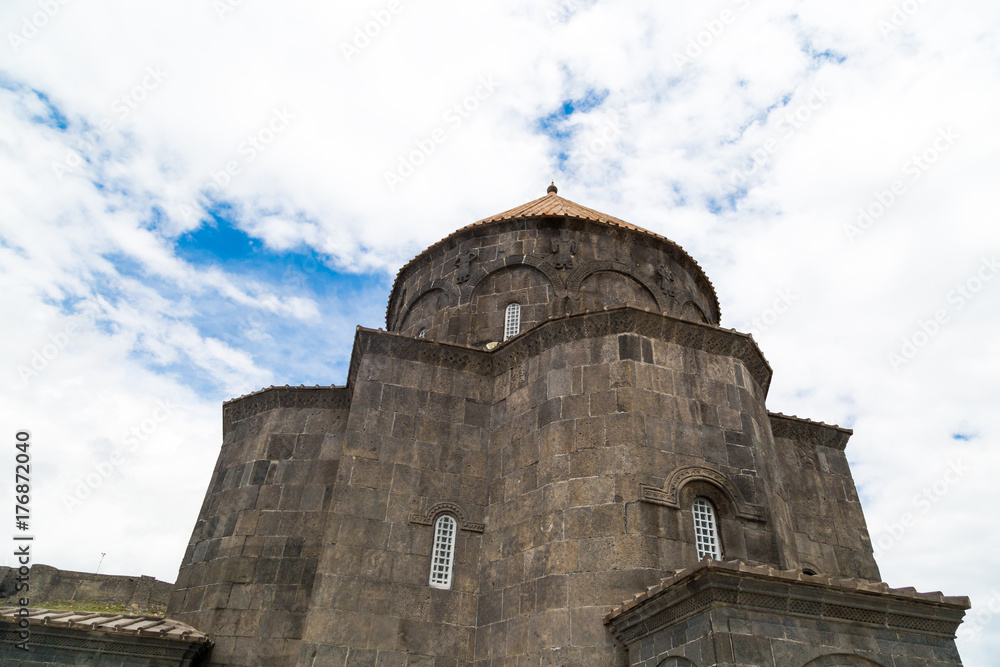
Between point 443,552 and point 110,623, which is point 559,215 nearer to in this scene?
point 443,552

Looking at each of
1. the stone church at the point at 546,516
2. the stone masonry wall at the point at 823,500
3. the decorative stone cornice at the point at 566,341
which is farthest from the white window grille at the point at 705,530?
the stone masonry wall at the point at 823,500

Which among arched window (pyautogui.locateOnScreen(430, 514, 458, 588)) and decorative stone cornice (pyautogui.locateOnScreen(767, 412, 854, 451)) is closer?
arched window (pyautogui.locateOnScreen(430, 514, 458, 588))

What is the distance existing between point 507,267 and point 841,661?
10639 mm

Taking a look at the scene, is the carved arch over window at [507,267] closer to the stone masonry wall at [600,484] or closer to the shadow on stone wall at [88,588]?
the stone masonry wall at [600,484]

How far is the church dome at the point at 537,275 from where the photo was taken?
14.7 m

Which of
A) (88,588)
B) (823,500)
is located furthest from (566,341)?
(88,588)

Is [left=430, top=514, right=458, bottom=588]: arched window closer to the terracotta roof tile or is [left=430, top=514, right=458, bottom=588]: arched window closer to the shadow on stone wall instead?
the terracotta roof tile

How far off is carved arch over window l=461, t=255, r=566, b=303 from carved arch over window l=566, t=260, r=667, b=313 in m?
0.31

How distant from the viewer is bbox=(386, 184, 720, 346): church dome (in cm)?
1473

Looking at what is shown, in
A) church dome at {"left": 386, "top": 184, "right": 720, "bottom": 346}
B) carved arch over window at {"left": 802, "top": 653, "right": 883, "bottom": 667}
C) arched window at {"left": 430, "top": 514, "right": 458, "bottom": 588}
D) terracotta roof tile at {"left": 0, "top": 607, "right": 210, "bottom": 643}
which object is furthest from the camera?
church dome at {"left": 386, "top": 184, "right": 720, "bottom": 346}

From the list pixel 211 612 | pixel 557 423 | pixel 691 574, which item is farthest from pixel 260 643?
pixel 691 574

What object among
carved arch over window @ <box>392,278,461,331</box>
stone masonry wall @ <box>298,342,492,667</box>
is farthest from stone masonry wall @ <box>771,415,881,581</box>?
carved arch over window @ <box>392,278,461,331</box>

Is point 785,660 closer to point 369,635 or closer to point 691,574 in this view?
point 691,574

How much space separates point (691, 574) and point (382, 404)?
6689 mm
